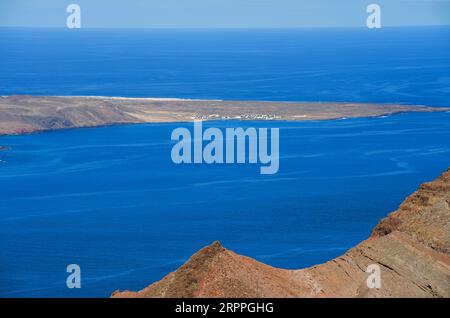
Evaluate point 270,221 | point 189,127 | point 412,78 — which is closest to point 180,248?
point 270,221

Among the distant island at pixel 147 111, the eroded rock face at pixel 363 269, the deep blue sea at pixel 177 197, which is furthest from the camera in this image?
the distant island at pixel 147 111

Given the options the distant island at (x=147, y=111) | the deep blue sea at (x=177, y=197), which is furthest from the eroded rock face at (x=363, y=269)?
the distant island at (x=147, y=111)

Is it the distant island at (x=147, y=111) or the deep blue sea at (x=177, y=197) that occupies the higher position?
the distant island at (x=147, y=111)

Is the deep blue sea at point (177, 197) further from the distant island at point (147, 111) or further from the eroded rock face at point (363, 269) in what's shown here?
the eroded rock face at point (363, 269)

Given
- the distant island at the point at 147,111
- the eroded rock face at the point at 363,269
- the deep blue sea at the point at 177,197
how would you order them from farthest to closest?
the distant island at the point at 147,111
the deep blue sea at the point at 177,197
the eroded rock face at the point at 363,269

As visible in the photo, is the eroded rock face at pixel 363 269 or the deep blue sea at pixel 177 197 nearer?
the eroded rock face at pixel 363 269

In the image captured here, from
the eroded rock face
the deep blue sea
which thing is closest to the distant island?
the deep blue sea
